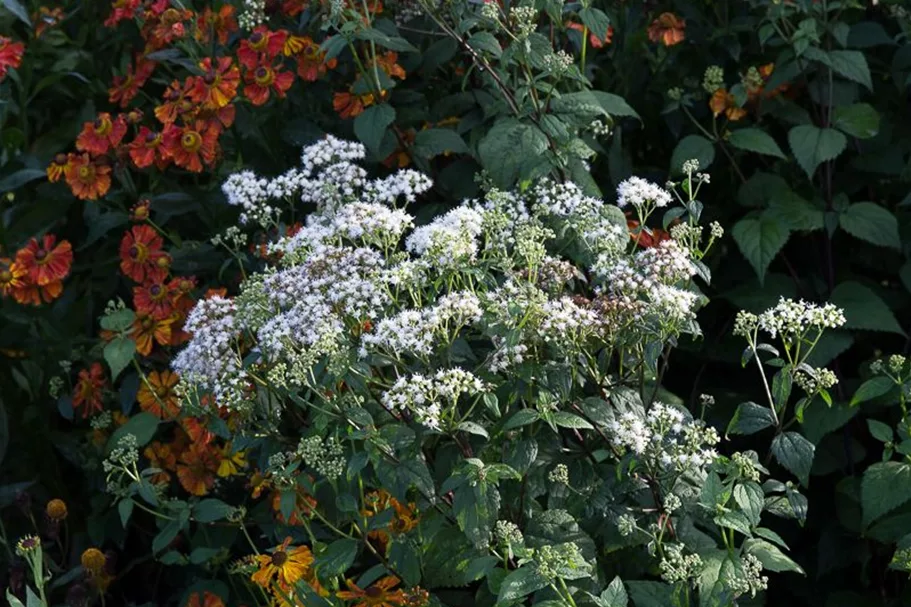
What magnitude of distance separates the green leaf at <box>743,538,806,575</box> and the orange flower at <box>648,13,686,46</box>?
1.41m

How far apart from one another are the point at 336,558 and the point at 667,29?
5.02ft

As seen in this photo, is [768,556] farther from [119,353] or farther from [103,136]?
[103,136]

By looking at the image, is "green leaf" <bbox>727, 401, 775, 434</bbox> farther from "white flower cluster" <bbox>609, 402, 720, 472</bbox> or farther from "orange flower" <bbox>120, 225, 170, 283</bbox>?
"orange flower" <bbox>120, 225, 170, 283</bbox>

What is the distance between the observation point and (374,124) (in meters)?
2.72

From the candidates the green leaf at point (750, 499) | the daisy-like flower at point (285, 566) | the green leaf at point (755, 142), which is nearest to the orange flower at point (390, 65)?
the green leaf at point (755, 142)

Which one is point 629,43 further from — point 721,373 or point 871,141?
point 721,373

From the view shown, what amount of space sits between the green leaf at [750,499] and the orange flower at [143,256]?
1463mm

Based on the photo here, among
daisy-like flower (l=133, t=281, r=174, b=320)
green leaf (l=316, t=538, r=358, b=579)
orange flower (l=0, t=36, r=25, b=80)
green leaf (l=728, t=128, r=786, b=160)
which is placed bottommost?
daisy-like flower (l=133, t=281, r=174, b=320)

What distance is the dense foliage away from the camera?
2.04 m

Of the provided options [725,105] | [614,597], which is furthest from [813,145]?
[614,597]

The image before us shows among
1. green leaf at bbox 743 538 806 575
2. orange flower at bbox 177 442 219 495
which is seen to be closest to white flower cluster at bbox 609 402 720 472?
green leaf at bbox 743 538 806 575

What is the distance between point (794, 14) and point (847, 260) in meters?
0.58

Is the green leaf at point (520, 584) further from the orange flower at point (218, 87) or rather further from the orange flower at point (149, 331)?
the orange flower at point (218, 87)

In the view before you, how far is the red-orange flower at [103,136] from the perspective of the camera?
2979 millimetres
